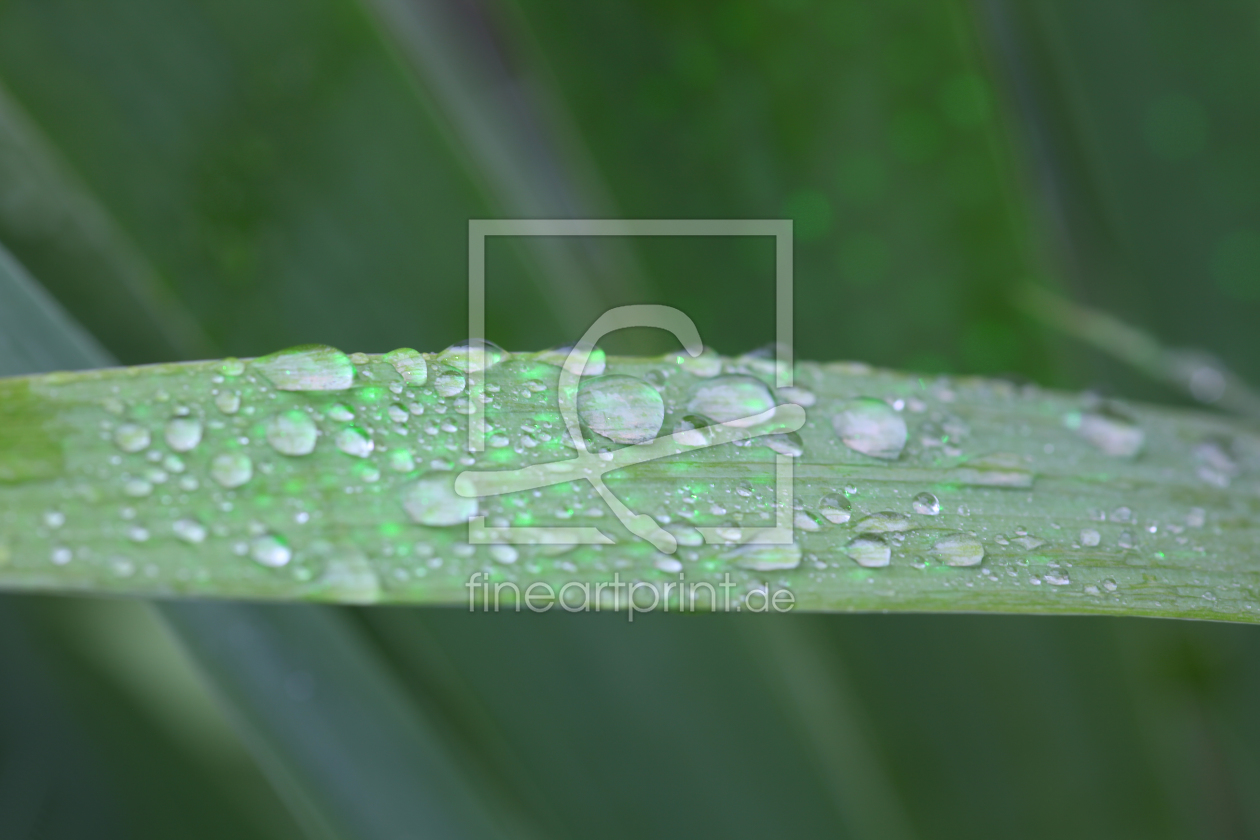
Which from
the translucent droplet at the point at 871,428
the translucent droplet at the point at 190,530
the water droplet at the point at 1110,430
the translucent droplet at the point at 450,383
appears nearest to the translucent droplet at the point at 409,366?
A: the translucent droplet at the point at 450,383

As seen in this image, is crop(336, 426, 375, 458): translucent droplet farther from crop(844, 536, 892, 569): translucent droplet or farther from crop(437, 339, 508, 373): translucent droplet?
crop(844, 536, 892, 569): translucent droplet

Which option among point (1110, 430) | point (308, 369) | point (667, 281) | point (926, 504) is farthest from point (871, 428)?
point (667, 281)

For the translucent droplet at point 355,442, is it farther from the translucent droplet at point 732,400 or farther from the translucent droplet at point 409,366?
the translucent droplet at point 732,400

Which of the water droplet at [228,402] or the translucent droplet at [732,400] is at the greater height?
the water droplet at [228,402]

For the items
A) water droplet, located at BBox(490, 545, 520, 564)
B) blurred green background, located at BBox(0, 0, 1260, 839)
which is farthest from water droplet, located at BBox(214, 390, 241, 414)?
blurred green background, located at BBox(0, 0, 1260, 839)

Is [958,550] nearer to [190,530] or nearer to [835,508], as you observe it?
[835,508]

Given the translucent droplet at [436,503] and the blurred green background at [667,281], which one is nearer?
the translucent droplet at [436,503]

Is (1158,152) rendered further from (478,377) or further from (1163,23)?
(478,377)
